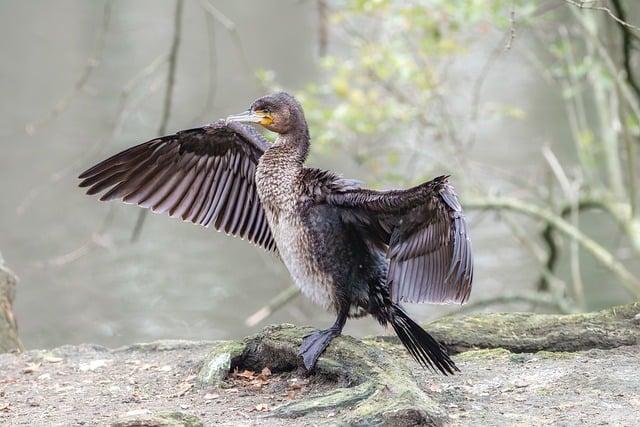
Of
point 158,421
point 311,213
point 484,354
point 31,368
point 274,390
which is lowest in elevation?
point 158,421

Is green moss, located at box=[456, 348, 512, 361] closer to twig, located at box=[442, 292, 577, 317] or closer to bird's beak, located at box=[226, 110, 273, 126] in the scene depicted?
Answer: bird's beak, located at box=[226, 110, 273, 126]

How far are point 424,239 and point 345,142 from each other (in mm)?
6513

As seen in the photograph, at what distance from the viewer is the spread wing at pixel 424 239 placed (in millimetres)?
4133

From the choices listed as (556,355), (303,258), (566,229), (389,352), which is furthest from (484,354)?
(566,229)

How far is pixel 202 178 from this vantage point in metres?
5.42

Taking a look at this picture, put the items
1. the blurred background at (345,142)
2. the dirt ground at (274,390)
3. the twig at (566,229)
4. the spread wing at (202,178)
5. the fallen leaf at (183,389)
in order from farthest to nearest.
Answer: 1. the blurred background at (345,142)
2. the twig at (566,229)
3. the spread wing at (202,178)
4. the fallen leaf at (183,389)
5. the dirt ground at (274,390)

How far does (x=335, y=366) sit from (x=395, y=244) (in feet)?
2.02

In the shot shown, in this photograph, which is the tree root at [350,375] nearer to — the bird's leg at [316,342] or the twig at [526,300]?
the bird's leg at [316,342]

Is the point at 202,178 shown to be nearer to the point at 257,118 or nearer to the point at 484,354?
the point at 257,118

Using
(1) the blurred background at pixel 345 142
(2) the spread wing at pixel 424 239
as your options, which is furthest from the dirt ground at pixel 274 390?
(1) the blurred background at pixel 345 142

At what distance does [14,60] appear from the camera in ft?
75.6

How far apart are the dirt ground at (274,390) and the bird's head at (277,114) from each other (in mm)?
1220

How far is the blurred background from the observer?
9.51 m

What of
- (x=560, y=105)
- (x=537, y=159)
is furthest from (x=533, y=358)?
(x=560, y=105)
